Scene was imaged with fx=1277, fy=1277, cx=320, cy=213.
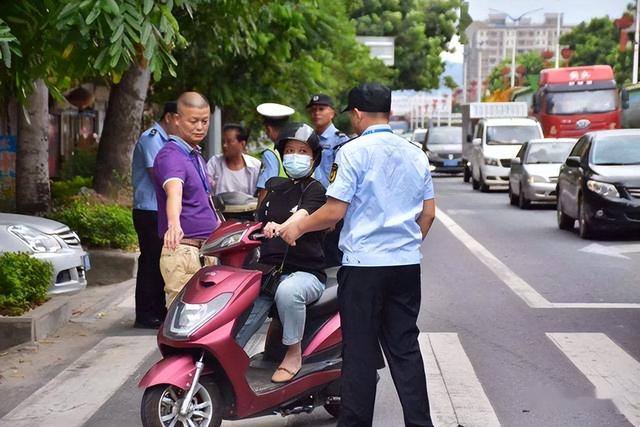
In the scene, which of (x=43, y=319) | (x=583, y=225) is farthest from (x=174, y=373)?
(x=583, y=225)

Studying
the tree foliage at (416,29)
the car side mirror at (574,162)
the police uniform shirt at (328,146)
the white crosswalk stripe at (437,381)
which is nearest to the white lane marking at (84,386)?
the white crosswalk stripe at (437,381)

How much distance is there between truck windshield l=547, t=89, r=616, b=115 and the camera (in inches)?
1665

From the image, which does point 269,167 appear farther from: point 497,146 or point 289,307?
point 497,146

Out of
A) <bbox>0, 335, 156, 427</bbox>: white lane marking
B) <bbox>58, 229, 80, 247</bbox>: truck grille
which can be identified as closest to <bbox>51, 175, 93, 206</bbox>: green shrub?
<bbox>58, 229, 80, 247</bbox>: truck grille

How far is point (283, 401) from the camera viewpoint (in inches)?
249

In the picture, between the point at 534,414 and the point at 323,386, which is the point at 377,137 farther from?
the point at 534,414

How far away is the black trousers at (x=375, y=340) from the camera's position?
5859mm

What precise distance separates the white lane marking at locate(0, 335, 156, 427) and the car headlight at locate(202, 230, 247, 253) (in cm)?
142

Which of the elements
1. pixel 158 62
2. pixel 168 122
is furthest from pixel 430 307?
pixel 158 62

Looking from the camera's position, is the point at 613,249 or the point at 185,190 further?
the point at 613,249

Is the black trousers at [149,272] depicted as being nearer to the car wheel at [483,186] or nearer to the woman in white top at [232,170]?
the woman in white top at [232,170]

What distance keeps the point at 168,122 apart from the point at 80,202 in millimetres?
6958

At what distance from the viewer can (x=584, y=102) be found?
139ft

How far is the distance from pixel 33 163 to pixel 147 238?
20.1 feet
